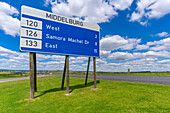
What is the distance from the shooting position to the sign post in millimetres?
7012

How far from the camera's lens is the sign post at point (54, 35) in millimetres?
7012

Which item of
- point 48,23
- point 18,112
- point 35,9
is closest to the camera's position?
point 18,112

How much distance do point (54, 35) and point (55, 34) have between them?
13cm

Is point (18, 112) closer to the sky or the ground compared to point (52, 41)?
closer to the ground

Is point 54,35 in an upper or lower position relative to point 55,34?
lower

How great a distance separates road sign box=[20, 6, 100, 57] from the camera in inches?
A: 276

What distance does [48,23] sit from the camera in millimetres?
7883

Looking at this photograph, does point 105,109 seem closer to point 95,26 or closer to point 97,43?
point 97,43

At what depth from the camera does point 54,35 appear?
810cm

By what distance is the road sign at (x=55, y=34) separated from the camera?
7.00 metres

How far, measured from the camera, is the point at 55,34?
815 centimetres

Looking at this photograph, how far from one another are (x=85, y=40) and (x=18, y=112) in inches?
302

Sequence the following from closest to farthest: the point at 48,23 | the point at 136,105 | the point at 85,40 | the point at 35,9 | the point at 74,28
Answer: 1. the point at 136,105
2. the point at 35,9
3. the point at 48,23
4. the point at 74,28
5. the point at 85,40

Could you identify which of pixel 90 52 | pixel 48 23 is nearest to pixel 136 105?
pixel 90 52
